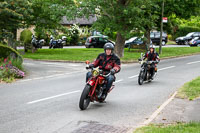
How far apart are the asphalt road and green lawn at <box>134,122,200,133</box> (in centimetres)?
51

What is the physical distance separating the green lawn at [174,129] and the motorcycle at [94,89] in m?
2.25

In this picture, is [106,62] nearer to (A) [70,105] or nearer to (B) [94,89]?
(B) [94,89]

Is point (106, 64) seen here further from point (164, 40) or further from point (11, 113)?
point (164, 40)

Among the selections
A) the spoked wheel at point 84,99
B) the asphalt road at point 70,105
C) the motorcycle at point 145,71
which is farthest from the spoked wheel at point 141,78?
the spoked wheel at point 84,99

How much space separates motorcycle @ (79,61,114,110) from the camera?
879 centimetres

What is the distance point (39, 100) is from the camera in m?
10.3

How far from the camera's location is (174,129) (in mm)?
6699

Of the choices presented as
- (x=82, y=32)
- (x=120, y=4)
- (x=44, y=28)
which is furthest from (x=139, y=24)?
(x=82, y=32)

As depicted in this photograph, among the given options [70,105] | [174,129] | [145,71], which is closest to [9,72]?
[145,71]

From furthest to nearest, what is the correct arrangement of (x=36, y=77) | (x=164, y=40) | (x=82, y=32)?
(x=82, y=32) < (x=164, y=40) < (x=36, y=77)

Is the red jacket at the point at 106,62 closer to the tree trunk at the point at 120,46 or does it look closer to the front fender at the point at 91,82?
the front fender at the point at 91,82

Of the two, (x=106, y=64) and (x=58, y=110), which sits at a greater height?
(x=106, y=64)

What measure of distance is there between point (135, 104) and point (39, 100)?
2.76 m

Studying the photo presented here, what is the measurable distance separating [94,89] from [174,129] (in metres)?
2.93
